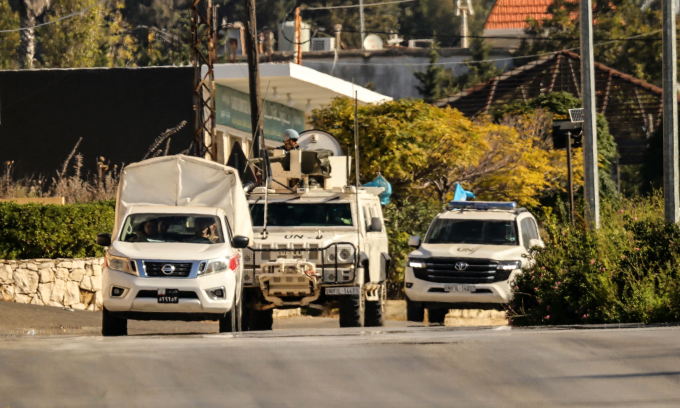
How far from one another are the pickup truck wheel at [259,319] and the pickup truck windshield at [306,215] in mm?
1395

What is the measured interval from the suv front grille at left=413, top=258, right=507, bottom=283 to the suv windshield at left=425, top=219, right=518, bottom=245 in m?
1.04

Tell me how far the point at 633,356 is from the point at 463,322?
44.9 feet

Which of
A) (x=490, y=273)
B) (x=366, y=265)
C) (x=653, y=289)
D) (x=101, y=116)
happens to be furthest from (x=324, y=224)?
(x=101, y=116)

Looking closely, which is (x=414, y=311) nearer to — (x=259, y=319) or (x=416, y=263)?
(x=416, y=263)

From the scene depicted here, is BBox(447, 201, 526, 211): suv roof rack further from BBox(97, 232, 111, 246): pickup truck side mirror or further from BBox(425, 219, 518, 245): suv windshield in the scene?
BBox(97, 232, 111, 246): pickup truck side mirror

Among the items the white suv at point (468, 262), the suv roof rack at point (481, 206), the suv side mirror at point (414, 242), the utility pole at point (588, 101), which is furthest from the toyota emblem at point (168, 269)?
the utility pole at point (588, 101)

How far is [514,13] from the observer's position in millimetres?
87938

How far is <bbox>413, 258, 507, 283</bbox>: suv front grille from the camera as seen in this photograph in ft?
61.6

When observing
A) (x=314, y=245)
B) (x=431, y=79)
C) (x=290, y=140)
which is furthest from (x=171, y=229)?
(x=431, y=79)

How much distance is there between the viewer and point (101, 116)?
34.3 metres

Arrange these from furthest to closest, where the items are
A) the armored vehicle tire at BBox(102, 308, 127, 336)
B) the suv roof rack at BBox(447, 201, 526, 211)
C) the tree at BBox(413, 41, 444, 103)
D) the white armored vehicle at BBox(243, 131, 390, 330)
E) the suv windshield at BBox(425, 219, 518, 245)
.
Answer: the tree at BBox(413, 41, 444, 103) → the suv roof rack at BBox(447, 201, 526, 211) → the suv windshield at BBox(425, 219, 518, 245) → the white armored vehicle at BBox(243, 131, 390, 330) → the armored vehicle tire at BBox(102, 308, 127, 336)

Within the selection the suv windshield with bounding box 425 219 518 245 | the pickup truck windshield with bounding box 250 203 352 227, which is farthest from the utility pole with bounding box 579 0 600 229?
the pickup truck windshield with bounding box 250 203 352 227

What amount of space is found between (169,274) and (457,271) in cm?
577

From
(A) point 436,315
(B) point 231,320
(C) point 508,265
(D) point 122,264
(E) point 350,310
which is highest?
(D) point 122,264
